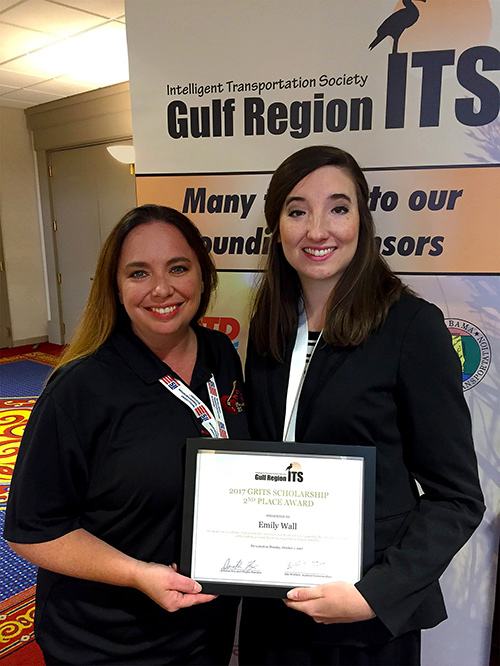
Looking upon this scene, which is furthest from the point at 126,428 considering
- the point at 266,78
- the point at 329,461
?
the point at 266,78

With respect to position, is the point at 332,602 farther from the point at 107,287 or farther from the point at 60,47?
the point at 60,47

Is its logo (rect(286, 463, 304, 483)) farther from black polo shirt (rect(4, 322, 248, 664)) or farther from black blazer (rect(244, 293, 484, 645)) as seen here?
black polo shirt (rect(4, 322, 248, 664))

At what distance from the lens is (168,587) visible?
1.13 metres

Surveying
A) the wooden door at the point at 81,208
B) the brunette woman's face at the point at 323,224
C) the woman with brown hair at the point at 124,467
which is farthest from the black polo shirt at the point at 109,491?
the wooden door at the point at 81,208

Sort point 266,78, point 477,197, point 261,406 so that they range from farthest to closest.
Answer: point 266,78, point 477,197, point 261,406

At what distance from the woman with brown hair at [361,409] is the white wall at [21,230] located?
6909 mm

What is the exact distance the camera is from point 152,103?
1906 millimetres

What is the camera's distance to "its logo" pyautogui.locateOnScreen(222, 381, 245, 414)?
140 centimetres

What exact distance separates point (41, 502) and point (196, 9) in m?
1.66

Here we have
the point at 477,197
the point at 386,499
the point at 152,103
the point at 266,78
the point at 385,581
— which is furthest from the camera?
the point at 152,103

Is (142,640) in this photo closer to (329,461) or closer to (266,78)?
(329,461)

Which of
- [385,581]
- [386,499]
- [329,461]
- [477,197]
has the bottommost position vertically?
[385,581]

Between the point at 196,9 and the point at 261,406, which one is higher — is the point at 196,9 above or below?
above
